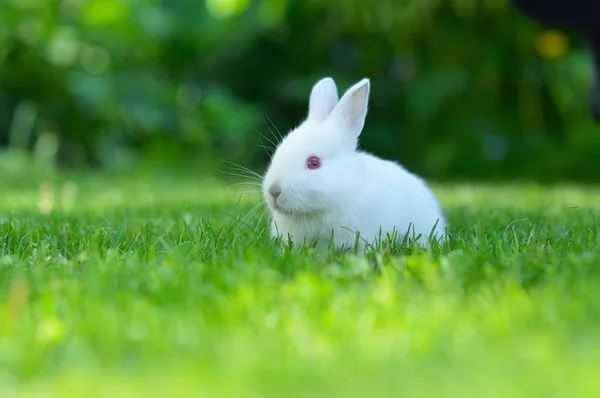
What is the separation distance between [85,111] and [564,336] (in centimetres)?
735

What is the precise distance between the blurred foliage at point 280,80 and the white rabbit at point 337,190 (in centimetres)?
502

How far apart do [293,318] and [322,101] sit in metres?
1.49

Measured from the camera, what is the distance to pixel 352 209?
9.03ft

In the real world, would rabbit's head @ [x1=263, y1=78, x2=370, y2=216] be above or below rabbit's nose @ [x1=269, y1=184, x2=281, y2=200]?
above

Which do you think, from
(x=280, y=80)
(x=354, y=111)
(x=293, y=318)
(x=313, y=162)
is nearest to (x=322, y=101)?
(x=354, y=111)

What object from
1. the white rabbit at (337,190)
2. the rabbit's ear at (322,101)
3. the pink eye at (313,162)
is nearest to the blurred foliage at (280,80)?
the rabbit's ear at (322,101)

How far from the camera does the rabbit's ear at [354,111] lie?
2.93 meters

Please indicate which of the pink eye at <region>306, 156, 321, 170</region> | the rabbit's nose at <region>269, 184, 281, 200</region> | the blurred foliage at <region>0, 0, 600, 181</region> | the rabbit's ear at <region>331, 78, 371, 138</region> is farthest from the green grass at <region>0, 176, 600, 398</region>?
the blurred foliage at <region>0, 0, 600, 181</region>

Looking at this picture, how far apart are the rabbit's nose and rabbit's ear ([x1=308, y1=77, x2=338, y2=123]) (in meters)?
0.44

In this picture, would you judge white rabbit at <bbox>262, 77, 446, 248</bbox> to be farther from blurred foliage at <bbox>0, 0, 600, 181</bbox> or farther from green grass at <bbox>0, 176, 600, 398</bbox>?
blurred foliage at <bbox>0, 0, 600, 181</bbox>

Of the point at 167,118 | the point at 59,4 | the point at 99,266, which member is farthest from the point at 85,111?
the point at 99,266

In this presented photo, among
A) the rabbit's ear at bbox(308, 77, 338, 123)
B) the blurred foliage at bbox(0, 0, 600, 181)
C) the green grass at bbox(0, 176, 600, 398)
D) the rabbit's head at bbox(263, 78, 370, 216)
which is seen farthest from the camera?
the blurred foliage at bbox(0, 0, 600, 181)

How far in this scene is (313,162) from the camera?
9.18 ft

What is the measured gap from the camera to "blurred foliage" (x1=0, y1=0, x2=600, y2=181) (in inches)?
307
